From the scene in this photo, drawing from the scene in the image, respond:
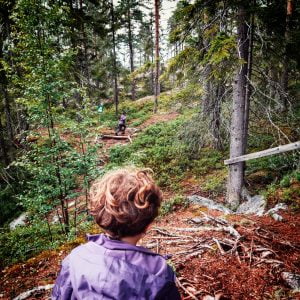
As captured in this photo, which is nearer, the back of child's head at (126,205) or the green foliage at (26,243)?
the back of child's head at (126,205)

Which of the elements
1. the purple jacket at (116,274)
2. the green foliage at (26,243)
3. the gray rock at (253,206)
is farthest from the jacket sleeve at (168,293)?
the green foliage at (26,243)

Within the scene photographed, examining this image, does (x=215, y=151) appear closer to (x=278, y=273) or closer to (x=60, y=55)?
(x=60, y=55)

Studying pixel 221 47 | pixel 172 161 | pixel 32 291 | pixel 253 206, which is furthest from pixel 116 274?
pixel 172 161

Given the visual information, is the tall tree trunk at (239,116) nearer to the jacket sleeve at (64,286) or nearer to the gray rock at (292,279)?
the gray rock at (292,279)

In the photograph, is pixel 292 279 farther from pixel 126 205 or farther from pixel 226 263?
pixel 126 205

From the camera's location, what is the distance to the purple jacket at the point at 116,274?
1386 mm

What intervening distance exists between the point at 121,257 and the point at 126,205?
0.31 m

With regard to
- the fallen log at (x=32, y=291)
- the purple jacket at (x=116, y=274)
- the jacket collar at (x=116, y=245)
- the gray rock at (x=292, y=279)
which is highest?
the jacket collar at (x=116, y=245)

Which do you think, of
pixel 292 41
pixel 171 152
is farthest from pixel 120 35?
pixel 292 41

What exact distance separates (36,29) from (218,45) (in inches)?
191

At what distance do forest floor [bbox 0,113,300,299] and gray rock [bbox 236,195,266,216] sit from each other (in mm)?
806

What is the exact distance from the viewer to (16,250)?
769cm

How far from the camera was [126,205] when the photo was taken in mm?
1607

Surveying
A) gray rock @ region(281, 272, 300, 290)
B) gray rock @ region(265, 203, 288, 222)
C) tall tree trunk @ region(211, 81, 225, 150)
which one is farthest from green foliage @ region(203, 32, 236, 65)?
gray rock @ region(281, 272, 300, 290)
